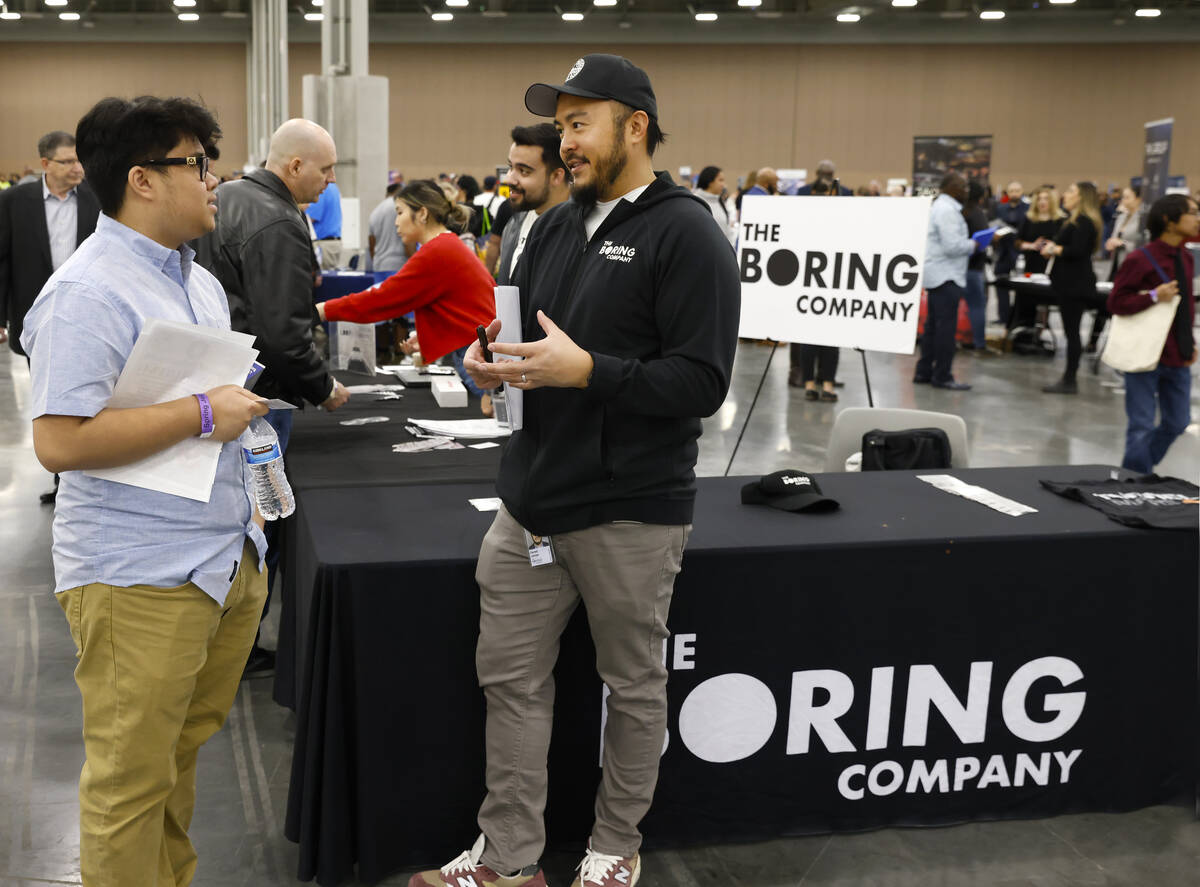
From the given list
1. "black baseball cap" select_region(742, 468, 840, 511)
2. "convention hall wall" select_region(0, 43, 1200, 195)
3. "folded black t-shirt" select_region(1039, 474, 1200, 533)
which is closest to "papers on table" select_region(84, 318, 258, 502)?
"black baseball cap" select_region(742, 468, 840, 511)

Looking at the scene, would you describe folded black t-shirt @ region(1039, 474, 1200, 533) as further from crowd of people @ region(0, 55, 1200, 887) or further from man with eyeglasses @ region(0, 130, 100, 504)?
man with eyeglasses @ region(0, 130, 100, 504)

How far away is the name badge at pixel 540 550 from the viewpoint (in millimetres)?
1862

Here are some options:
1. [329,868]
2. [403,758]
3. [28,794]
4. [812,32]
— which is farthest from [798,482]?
[812,32]

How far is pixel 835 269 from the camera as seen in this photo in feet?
15.0

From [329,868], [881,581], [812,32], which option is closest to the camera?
[329,868]

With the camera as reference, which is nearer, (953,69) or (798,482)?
(798,482)

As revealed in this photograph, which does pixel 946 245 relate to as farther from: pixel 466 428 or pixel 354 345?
pixel 466 428

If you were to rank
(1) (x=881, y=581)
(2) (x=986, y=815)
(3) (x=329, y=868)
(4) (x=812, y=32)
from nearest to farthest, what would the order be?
1. (3) (x=329, y=868)
2. (1) (x=881, y=581)
3. (2) (x=986, y=815)
4. (4) (x=812, y=32)

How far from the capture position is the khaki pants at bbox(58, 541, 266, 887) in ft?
Result: 4.89

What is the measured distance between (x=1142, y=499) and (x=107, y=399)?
220 centimetres

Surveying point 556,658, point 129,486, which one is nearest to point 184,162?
point 129,486

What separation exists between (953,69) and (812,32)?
302 cm

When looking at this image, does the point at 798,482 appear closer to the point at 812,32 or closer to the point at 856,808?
the point at 856,808

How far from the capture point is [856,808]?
7.73 feet
